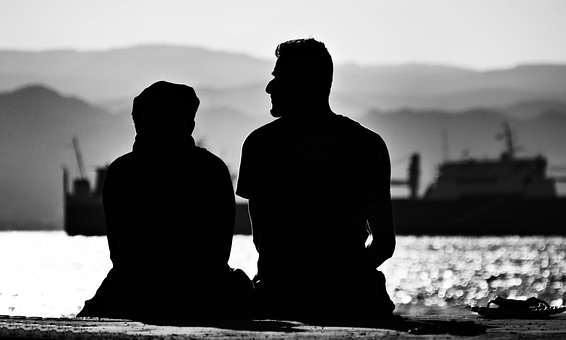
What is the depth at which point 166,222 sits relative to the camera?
8.60 m

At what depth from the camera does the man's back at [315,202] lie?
326 inches

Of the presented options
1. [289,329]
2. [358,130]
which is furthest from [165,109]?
[289,329]

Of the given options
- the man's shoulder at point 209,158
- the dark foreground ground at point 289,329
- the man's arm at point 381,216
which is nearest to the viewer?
the dark foreground ground at point 289,329

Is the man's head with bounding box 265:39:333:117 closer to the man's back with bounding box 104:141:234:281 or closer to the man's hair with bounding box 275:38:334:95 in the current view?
the man's hair with bounding box 275:38:334:95

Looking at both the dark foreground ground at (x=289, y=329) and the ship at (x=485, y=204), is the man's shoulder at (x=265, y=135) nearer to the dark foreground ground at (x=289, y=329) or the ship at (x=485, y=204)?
the dark foreground ground at (x=289, y=329)

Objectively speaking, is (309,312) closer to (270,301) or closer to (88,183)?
(270,301)

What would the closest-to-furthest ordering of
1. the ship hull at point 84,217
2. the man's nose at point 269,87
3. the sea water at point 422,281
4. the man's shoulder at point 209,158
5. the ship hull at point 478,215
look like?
the man's nose at point 269,87 → the man's shoulder at point 209,158 → the sea water at point 422,281 → the ship hull at point 478,215 → the ship hull at point 84,217

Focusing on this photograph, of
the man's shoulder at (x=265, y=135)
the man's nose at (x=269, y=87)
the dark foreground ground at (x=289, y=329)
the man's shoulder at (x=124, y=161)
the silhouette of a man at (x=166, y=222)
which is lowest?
the dark foreground ground at (x=289, y=329)

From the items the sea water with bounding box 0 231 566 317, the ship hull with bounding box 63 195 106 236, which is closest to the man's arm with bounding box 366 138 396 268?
the sea water with bounding box 0 231 566 317

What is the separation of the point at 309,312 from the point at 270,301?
10.3 inches

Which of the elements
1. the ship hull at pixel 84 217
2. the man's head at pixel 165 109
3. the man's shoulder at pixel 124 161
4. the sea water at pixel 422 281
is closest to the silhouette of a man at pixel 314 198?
the man's head at pixel 165 109

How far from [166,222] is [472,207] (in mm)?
122865

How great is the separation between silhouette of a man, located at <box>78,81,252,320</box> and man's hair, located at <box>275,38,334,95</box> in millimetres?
684

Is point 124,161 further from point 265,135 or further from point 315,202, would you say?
point 315,202
